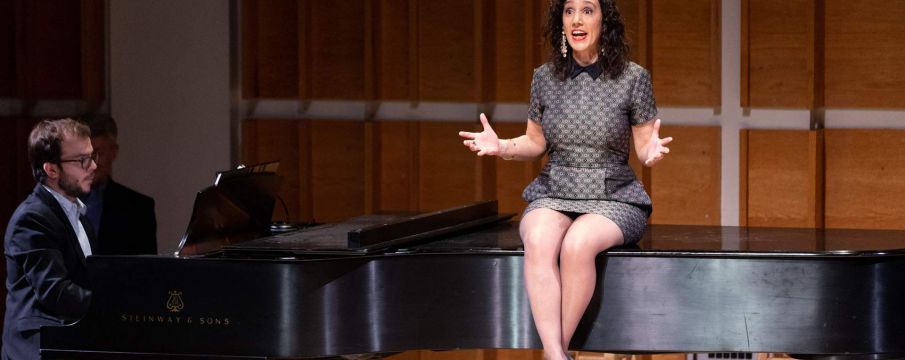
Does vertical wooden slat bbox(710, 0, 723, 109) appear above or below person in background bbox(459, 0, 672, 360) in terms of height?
above

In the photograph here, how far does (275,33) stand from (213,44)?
0.29 meters

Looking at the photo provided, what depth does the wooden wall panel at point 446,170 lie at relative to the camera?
225 inches

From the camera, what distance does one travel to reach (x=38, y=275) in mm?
3625

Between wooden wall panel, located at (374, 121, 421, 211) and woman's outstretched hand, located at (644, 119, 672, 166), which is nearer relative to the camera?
woman's outstretched hand, located at (644, 119, 672, 166)

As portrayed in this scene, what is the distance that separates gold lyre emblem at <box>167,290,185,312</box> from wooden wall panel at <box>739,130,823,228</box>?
2734 millimetres

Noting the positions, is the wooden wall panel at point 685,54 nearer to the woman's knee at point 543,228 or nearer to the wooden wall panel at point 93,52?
the woman's knee at point 543,228

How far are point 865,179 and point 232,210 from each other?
8.84 ft

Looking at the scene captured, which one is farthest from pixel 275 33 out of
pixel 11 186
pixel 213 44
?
pixel 11 186

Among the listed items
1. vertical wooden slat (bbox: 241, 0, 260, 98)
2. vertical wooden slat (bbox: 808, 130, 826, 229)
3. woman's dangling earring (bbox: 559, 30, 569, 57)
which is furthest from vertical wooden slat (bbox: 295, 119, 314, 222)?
woman's dangling earring (bbox: 559, 30, 569, 57)

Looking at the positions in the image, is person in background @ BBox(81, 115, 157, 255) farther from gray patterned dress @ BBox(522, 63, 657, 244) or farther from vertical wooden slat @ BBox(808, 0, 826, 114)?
vertical wooden slat @ BBox(808, 0, 826, 114)

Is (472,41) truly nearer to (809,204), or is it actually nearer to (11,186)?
(809,204)

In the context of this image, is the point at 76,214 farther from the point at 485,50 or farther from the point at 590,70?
the point at 485,50

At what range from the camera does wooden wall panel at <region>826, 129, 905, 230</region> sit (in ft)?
17.1

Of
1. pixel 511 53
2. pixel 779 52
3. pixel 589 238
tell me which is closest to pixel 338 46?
pixel 511 53
